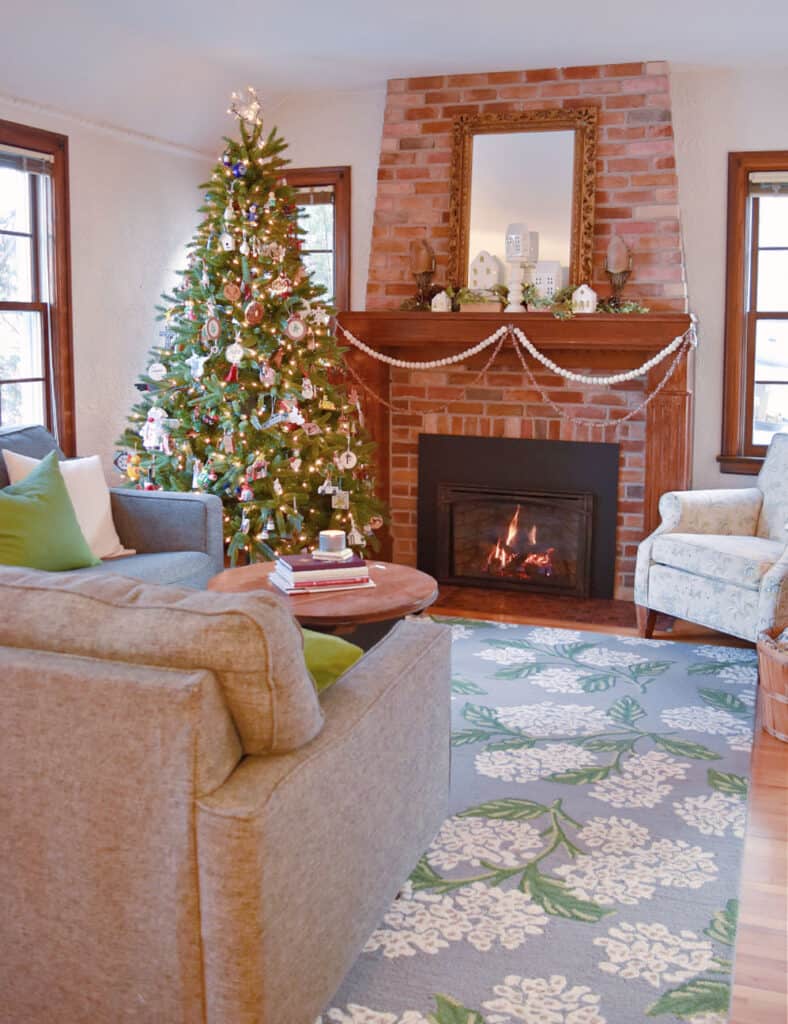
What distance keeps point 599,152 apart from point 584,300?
0.78 meters

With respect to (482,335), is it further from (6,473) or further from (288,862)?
(288,862)

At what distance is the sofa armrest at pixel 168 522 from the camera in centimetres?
471

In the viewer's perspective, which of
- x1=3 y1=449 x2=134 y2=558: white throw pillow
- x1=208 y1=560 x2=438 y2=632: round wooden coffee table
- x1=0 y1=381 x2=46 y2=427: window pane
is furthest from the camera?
x1=0 y1=381 x2=46 y2=427: window pane

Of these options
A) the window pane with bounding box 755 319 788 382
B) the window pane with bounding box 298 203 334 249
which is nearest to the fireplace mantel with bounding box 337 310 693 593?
the window pane with bounding box 755 319 788 382

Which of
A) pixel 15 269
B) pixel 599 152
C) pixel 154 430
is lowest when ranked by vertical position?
pixel 154 430

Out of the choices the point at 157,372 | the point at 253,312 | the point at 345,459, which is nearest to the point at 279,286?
the point at 253,312

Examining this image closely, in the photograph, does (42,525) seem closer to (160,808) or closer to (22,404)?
(22,404)

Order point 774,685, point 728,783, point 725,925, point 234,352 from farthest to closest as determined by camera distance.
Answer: point 234,352, point 774,685, point 728,783, point 725,925

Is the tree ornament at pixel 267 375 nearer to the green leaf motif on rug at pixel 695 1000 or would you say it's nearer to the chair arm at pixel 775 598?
the chair arm at pixel 775 598

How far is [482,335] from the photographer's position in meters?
5.69

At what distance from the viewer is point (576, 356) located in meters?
5.80

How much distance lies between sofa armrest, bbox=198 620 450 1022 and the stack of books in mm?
1011

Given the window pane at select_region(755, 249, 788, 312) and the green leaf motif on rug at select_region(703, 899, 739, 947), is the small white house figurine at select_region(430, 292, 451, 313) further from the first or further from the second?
the green leaf motif on rug at select_region(703, 899, 739, 947)

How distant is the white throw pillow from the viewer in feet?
14.9
